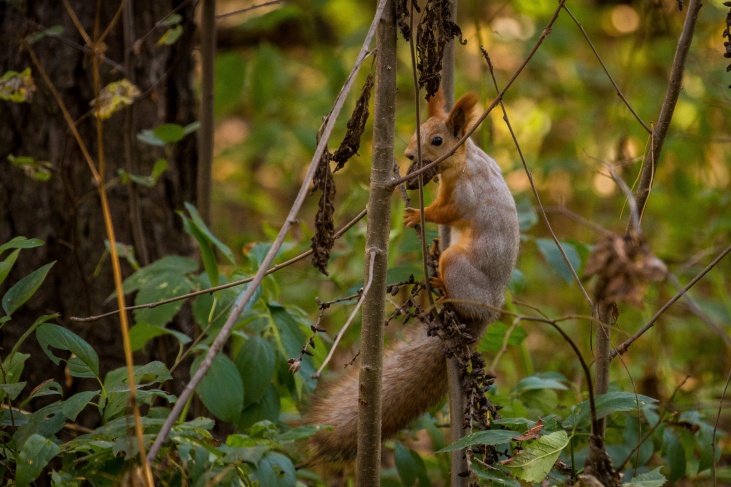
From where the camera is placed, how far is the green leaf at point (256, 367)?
178 cm

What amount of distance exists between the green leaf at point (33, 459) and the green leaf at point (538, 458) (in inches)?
30.9

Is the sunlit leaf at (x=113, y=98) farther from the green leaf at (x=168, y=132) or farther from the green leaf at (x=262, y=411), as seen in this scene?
the green leaf at (x=262, y=411)

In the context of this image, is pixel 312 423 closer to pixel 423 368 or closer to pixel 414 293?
pixel 423 368

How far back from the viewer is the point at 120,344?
2.29 m

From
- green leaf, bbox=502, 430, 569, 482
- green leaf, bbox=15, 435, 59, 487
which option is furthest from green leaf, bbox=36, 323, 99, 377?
green leaf, bbox=502, 430, 569, 482

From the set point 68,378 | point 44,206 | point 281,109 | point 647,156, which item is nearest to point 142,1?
point 44,206

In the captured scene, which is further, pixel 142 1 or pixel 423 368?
pixel 142 1

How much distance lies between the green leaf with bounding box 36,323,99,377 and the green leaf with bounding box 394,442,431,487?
2.68 ft

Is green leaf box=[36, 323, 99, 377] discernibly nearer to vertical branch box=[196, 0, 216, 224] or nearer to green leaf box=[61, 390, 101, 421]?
green leaf box=[61, 390, 101, 421]

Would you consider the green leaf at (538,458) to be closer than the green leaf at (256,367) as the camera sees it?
Yes

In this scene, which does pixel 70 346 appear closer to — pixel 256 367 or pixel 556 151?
pixel 256 367

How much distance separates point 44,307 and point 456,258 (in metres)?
1.29

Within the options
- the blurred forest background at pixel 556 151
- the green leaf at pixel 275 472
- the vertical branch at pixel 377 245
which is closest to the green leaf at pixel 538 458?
the vertical branch at pixel 377 245

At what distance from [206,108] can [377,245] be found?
1.14 meters
